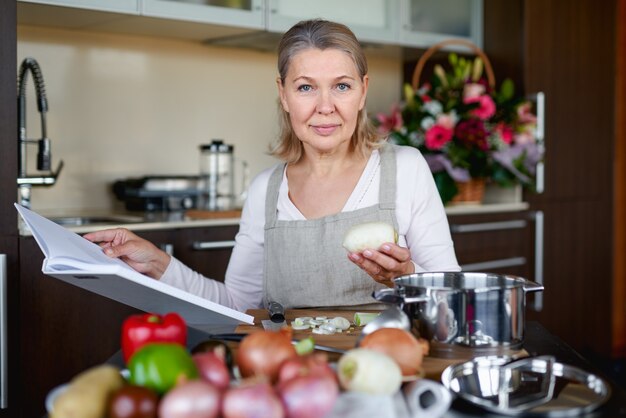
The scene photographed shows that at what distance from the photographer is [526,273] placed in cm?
388

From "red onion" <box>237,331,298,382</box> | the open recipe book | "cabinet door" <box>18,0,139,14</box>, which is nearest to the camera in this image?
"red onion" <box>237,331,298,382</box>

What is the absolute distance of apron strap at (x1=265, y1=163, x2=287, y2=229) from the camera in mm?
1961

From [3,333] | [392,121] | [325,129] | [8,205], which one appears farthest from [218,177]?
[325,129]

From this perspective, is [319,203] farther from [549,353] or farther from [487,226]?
[487,226]

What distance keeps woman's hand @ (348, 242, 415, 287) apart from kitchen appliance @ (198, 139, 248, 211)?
1.70 m

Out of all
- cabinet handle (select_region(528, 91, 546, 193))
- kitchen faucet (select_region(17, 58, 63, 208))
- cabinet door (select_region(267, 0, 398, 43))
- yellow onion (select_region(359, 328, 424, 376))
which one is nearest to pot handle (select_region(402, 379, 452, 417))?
yellow onion (select_region(359, 328, 424, 376))

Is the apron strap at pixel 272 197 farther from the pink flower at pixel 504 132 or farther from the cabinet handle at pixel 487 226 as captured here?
the pink flower at pixel 504 132

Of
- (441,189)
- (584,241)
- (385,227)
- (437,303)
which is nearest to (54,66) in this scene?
(441,189)

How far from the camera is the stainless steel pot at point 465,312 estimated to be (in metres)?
1.21

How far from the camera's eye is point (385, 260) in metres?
1.44

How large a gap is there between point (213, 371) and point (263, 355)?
0.28 feet

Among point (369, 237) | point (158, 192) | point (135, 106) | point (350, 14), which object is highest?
point (350, 14)

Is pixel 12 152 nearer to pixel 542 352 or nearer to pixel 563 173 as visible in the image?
pixel 542 352

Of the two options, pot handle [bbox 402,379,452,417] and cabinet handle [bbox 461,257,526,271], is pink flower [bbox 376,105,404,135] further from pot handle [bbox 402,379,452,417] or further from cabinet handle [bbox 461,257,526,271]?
pot handle [bbox 402,379,452,417]
